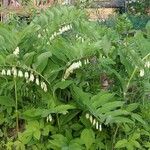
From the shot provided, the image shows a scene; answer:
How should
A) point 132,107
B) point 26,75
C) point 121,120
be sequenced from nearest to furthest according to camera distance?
point 121,120 → point 26,75 → point 132,107

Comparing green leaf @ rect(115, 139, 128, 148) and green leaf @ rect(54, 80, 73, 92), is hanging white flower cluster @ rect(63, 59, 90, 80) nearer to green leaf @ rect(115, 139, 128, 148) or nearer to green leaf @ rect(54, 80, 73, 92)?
green leaf @ rect(54, 80, 73, 92)

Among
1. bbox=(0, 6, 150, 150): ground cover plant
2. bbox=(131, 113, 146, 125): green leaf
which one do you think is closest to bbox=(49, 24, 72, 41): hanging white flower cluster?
bbox=(0, 6, 150, 150): ground cover plant

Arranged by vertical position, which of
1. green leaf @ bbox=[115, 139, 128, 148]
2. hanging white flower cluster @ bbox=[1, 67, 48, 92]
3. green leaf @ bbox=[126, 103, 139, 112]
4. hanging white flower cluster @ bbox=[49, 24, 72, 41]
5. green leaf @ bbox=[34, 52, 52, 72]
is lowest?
green leaf @ bbox=[115, 139, 128, 148]

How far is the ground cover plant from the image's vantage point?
9.23 feet

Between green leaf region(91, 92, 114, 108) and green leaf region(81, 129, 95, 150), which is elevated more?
green leaf region(91, 92, 114, 108)

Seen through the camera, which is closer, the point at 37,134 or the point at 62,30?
the point at 37,134

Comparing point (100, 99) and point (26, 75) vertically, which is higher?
point (26, 75)

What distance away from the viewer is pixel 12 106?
305cm

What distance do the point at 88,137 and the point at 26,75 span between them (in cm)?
49

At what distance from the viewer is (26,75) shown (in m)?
2.81

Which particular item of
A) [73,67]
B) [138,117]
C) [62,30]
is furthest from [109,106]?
[62,30]


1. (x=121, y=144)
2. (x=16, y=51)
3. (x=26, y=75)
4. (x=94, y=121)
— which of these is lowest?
(x=121, y=144)

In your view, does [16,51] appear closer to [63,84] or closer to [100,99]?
[63,84]

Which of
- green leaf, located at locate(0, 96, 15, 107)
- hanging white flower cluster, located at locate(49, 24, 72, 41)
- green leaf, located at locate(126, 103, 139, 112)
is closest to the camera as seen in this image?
green leaf, located at locate(126, 103, 139, 112)
